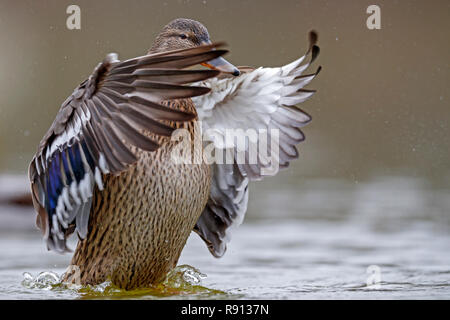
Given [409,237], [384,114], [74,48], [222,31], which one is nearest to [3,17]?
[74,48]

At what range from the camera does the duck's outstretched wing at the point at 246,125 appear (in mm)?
5391

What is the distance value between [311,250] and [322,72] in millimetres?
5195

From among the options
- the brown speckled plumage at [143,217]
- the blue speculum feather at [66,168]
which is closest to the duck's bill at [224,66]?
the brown speckled plumage at [143,217]

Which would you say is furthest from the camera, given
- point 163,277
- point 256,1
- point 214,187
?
point 256,1

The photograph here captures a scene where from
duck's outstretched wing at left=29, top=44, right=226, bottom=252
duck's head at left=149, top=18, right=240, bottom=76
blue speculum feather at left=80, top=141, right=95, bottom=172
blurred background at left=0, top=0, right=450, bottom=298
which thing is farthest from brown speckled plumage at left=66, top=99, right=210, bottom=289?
blurred background at left=0, top=0, right=450, bottom=298

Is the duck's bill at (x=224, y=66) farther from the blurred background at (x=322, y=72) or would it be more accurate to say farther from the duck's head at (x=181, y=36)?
the blurred background at (x=322, y=72)

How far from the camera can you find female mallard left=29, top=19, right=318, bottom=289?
4.34 m

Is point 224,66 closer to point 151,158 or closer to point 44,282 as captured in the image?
point 151,158

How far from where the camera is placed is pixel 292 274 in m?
6.13

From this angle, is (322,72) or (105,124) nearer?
(105,124)

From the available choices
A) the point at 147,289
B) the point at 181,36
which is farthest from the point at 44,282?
the point at 181,36

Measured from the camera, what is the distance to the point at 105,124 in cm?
447

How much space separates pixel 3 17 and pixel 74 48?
1379mm

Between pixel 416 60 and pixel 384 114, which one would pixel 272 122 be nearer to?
pixel 384 114
